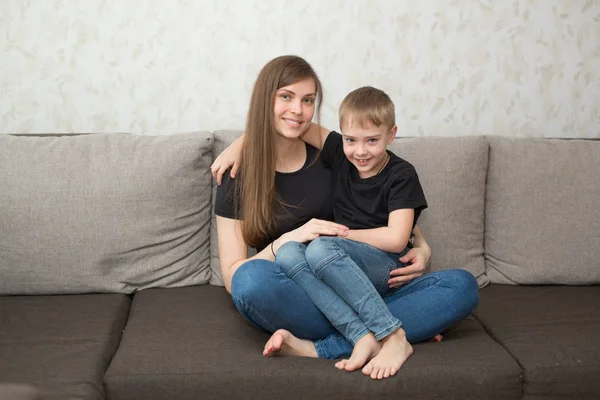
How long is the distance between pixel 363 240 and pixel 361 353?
0.32 meters

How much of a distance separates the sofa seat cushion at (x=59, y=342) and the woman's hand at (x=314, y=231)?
1.70 feet

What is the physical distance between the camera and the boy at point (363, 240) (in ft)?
5.99

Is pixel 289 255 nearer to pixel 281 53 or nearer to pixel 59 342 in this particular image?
pixel 59 342

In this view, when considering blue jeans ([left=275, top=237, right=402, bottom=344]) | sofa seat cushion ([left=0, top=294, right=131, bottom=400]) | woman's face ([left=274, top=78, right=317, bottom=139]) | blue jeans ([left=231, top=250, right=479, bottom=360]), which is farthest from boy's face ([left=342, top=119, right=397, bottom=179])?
sofa seat cushion ([left=0, top=294, right=131, bottom=400])

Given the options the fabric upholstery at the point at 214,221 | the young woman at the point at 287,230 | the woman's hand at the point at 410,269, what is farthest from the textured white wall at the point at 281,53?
the woman's hand at the point at 410,269

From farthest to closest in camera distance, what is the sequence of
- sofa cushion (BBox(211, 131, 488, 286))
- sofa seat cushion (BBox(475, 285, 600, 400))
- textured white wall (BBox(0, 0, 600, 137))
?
textured white wall (BBox(0, 0, 600, 137)) → sofa cushion (BBox(211, 131, 488, 286)) → sofa seat cushion (BBox(475, 285, 600, 400))

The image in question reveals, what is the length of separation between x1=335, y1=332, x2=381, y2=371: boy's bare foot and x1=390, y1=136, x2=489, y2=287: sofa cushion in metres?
0.54

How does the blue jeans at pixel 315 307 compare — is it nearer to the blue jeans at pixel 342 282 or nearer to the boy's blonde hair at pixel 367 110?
the blue jeans at pixel 342 282

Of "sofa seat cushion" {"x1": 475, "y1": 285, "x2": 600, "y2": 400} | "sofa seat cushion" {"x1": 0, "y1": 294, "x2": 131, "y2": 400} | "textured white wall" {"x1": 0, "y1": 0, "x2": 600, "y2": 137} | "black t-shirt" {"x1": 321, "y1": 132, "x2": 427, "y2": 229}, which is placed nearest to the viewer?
"sofa seat cushion" {"x1": 0, "y1": 294, "x2": 131, "y2": 400}

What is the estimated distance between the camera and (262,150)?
2.06 m

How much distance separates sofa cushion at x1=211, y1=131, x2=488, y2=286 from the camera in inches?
89.7

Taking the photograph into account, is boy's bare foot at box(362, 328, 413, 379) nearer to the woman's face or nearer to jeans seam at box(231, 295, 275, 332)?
jeans seam at box(231, 295, 275, 332)

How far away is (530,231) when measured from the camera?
231 cm

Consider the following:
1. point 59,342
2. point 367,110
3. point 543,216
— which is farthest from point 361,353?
point 543,216
